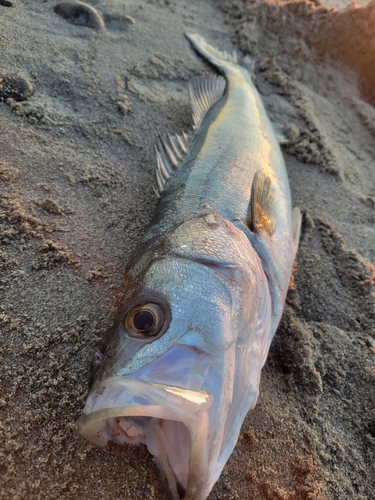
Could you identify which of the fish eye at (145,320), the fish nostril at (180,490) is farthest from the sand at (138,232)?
the fish eye at (145,320)

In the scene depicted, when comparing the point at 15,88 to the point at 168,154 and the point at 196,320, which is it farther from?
the point at 196,320

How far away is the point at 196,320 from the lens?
4.66 ft

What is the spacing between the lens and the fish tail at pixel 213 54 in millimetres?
4031

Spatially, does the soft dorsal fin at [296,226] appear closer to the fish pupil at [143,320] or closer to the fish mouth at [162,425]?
the fish pupil at [143,320]

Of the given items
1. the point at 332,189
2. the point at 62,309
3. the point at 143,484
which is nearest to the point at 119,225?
the point at 62,309

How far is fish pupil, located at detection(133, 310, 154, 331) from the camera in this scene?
141 centimetres

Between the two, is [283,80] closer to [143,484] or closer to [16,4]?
[16,4]

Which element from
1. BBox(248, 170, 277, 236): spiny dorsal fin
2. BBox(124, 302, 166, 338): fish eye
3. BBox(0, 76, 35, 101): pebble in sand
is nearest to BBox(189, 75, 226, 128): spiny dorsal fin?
BBox(248, 170, 277, 236): spiny dorsal fin

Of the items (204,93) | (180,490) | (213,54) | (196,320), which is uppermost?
(213,54)

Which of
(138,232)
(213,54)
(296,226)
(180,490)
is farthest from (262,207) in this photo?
(213,54)

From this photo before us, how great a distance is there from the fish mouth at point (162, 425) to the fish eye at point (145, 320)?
0.69ft

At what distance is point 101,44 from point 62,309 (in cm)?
321

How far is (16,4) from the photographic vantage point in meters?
3.59

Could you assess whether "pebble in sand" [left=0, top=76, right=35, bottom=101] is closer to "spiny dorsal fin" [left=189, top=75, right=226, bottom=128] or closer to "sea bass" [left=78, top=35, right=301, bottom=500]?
"sea bass" [left=78, top=35, right=301, bottom=500]
